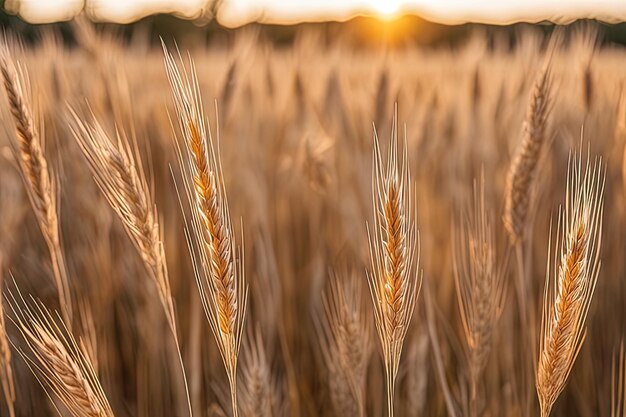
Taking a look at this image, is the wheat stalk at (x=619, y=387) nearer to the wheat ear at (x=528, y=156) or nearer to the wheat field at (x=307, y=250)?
the wheat field at (x=307, y=250)

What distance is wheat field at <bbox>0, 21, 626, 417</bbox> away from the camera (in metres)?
0.57

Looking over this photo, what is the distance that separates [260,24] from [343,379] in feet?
4.65

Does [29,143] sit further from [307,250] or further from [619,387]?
[307,250]

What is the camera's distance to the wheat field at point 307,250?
1.88 feet

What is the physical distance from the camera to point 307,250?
5.32 ft

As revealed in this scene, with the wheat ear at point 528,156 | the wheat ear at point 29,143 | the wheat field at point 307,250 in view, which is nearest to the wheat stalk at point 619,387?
the wheat field at point 307,250

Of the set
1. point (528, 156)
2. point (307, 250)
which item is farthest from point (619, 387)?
point (307, 250)

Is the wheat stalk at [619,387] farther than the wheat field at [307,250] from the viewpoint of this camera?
Yes

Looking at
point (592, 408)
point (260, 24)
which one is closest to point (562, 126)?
point (592, 408)

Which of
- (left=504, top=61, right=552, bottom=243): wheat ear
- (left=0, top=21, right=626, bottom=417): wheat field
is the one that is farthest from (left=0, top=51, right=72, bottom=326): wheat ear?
(left=504, top=61, right=552, bottom=243): wheat ear

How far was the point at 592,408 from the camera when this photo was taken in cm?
114

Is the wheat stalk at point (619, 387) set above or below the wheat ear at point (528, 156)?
below

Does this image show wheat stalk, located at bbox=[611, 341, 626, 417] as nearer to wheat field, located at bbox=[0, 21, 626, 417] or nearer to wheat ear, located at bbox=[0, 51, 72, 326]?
wheat field, located at bbox=[0, 21, 626, 417]

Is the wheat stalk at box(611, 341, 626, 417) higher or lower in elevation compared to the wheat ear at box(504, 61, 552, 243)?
lower
